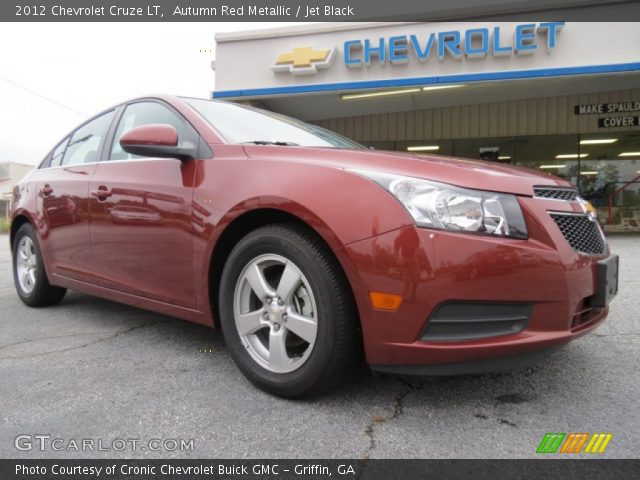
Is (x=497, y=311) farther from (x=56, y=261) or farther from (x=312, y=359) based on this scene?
(x=56, y=261)

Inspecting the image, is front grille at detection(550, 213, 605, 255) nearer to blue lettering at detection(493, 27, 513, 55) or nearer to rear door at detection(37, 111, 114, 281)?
rear door at detection(37, 111, 114, 281)

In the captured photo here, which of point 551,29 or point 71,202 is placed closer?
point 71,202

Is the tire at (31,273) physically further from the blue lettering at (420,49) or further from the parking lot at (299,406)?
the blue lettering at (420,49)

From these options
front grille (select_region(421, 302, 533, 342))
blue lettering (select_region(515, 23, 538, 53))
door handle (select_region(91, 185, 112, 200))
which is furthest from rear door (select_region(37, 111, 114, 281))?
blue lettering (select_region(515, 23, 538, 53))

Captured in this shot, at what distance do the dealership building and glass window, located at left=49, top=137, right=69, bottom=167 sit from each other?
7.16 metres

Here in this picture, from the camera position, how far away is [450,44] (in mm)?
9406

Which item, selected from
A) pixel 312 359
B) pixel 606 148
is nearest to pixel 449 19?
pixel 606 148

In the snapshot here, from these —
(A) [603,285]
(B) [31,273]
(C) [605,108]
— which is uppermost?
(C) [605,108]

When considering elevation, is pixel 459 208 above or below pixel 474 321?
above

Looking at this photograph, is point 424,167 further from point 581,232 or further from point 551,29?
point 551,29

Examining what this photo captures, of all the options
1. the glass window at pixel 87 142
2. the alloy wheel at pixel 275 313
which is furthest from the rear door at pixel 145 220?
the alloy wheel at pixel 275 313

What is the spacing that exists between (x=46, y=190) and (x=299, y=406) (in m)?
2.75

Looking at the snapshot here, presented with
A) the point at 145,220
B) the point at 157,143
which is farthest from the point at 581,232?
the point at 145,220
